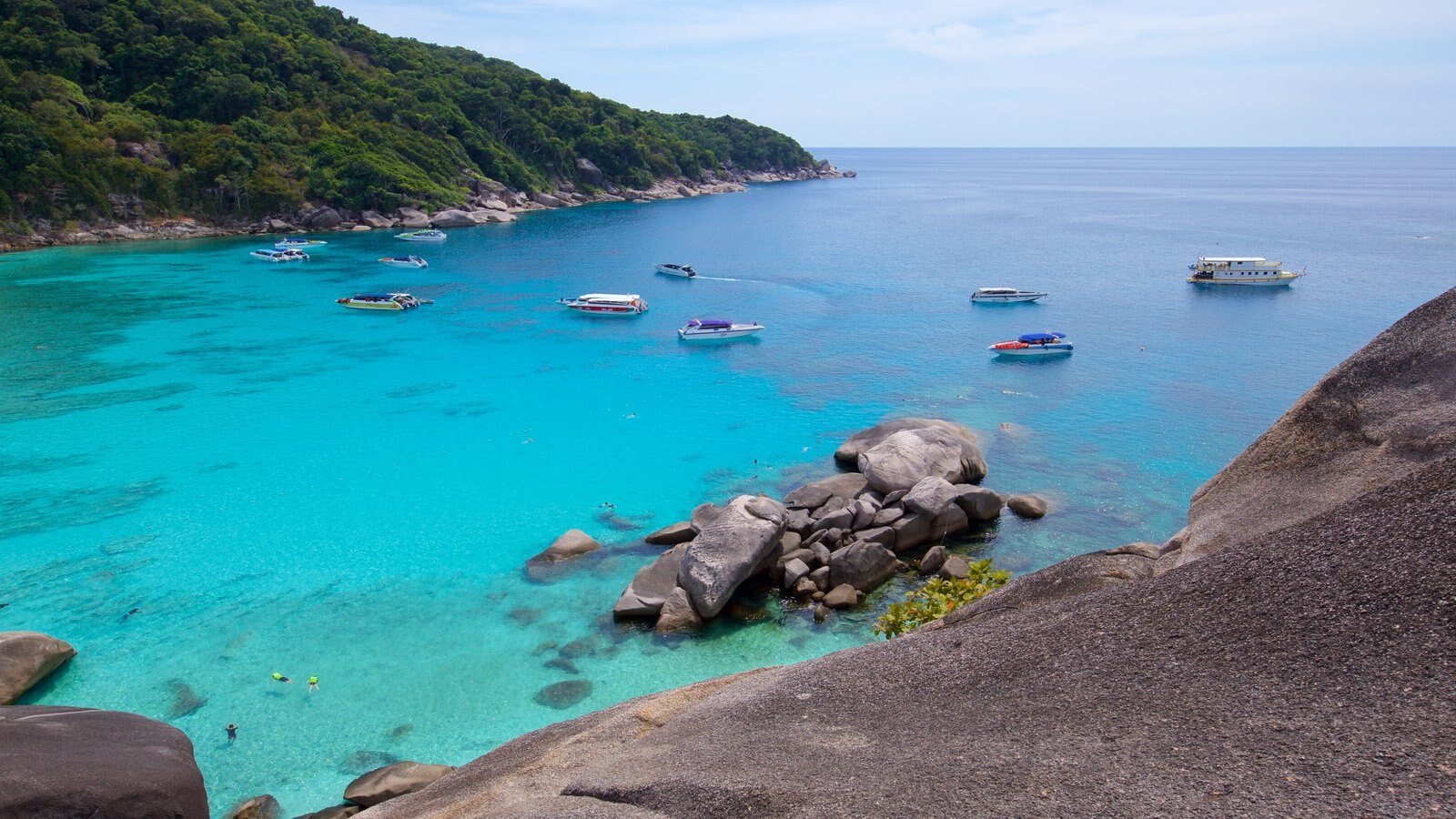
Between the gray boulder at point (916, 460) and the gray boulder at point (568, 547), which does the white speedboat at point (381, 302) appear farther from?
the gray boulder at point (916, 460)

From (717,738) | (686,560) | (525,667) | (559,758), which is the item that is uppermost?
(717,738)

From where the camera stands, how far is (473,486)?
42312 millimetres

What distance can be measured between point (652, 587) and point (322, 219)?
114733 millimetres

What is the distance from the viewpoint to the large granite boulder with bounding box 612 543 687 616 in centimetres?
2986

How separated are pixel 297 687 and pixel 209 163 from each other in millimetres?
115320

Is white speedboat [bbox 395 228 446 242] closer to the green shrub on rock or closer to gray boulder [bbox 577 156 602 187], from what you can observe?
gray boulder [bbox 577 156 602 187]

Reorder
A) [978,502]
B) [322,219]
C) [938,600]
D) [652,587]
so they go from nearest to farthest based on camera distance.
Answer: [938,600] → [652,587] → [978,502] → [322,219]

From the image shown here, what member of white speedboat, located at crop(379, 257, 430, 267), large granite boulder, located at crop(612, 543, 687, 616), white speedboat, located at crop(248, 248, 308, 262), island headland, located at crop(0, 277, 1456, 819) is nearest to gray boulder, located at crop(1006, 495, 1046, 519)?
large granite boulder, located at crop(612, 543, 687, 616)

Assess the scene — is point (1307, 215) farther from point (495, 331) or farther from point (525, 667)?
point (525, 667)

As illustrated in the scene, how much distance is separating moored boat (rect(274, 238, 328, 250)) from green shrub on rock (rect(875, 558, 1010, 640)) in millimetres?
103626

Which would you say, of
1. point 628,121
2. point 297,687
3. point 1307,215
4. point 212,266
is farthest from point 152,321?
point 1307,215

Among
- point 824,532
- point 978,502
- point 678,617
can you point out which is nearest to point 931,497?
point 978,502

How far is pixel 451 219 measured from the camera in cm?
13188

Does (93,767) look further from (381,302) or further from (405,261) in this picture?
(405,261)
